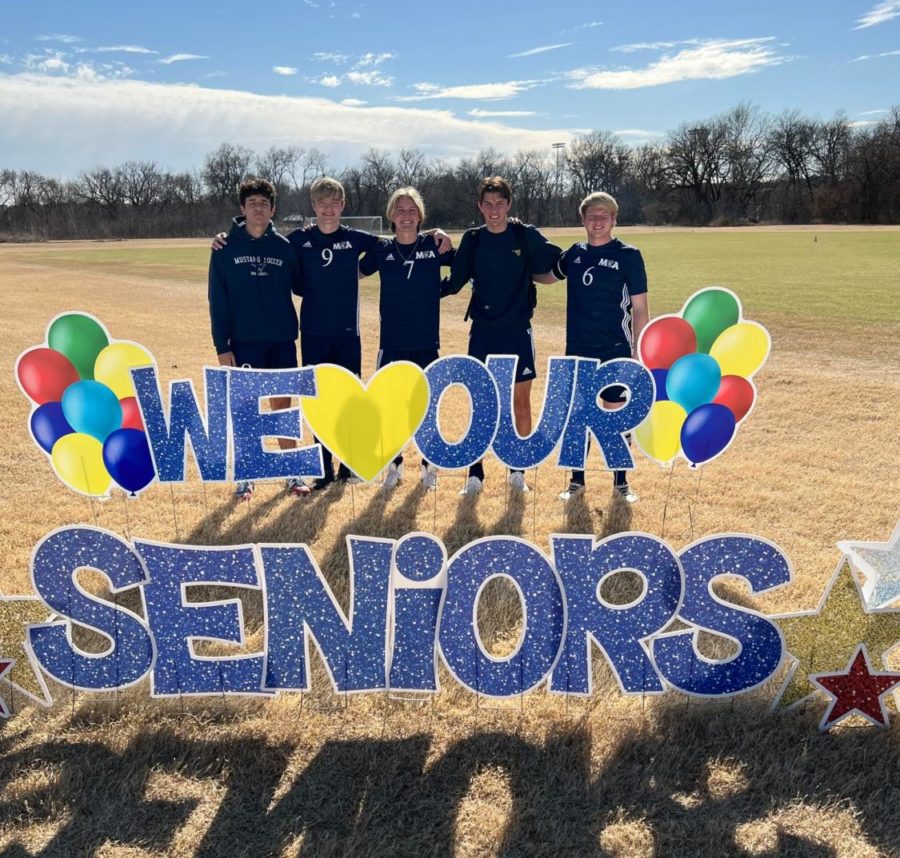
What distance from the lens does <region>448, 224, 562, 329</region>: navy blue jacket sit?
4.81 meters

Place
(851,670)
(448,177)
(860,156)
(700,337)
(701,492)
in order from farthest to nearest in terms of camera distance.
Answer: (448,177)
(860,156)
(701,492)
(700,337)
(851,670)

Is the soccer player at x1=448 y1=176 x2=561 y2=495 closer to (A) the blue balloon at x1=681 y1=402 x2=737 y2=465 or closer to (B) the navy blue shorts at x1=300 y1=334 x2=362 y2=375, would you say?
(B) the navy blue shorts at x1=300 y1=334 x2=362 y2=375

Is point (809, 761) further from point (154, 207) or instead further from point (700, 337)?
point (154, 207)

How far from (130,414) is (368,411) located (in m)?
1.23

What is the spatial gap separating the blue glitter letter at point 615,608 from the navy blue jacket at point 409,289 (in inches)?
93.0

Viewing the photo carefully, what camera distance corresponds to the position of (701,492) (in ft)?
18.1

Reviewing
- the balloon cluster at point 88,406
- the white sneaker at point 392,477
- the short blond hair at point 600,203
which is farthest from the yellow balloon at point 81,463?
the short blond hair at point 600,203

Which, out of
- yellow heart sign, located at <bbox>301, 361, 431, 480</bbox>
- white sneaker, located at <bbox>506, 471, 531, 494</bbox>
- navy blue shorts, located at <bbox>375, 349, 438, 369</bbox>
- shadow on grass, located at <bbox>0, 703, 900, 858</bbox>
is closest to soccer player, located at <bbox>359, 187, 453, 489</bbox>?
navy blue shorts, located at <bbox>375, 349, 438, 369</bbox>

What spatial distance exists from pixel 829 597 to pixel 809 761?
605mm

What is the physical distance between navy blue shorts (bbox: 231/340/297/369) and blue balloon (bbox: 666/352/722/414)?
2400 millimetres

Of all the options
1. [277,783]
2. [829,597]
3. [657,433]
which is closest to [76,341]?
[277,783]

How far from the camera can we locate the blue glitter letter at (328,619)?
9.53ft

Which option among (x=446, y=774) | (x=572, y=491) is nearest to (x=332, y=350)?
(x=572, y=491)

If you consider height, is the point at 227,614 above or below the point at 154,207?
below
